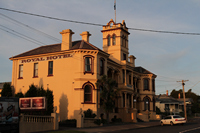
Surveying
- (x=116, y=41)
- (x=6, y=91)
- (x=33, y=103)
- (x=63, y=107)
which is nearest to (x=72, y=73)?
(x=63, y=107)

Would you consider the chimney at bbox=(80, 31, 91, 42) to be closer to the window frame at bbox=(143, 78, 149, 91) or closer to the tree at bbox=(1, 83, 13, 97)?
the tree at bbox=(1, 83, 13, 97)

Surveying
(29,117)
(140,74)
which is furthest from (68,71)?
(140,74)

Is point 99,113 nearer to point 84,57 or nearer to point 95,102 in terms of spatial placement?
A: point 95,102

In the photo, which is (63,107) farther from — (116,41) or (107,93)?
(116,41)

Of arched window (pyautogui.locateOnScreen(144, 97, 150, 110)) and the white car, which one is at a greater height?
arched window (pyautogui.locateOnScreen(144, 97, 150, 110))

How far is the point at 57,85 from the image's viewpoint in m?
35.4

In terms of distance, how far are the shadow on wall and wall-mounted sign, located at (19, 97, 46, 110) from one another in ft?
24.1

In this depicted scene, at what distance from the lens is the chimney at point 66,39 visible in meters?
35.8

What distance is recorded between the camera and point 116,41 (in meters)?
45.4

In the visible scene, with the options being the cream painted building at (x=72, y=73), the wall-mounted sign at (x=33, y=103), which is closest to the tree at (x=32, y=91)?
the cream painted building at (x=72, y=73)

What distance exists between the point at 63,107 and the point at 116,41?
17.1 meters

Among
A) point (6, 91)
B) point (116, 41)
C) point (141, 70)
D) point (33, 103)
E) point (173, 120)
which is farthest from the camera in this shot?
point (141, 70)

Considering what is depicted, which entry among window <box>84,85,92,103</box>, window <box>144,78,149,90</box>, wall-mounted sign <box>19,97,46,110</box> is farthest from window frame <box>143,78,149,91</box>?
wall-mounted sign <box>19,97,46,110</box>

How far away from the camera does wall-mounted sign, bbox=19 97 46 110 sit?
2634cm
